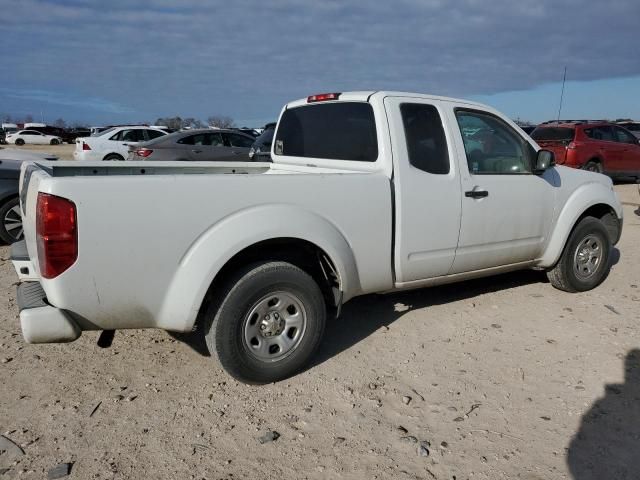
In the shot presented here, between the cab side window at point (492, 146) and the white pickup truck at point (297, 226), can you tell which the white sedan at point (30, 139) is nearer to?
the white pickup truck at point (297, 226)

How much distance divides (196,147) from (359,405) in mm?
10992

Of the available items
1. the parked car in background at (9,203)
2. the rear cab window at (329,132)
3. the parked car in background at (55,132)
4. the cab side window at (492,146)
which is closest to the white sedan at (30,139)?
the parked car in background at (55,132)

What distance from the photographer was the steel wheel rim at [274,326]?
127 inches

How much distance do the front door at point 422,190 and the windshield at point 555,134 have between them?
10476 millimetres

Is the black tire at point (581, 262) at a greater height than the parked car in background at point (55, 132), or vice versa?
the black tire at point (581, 262)

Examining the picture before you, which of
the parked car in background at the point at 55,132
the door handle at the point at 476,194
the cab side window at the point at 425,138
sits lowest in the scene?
the parked car in background at the point at 55,132

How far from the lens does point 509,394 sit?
10.9 feet

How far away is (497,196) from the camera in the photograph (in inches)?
165

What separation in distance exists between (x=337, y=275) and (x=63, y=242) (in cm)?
166

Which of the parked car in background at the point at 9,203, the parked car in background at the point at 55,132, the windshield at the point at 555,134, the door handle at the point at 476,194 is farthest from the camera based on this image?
the parked car in background at the point at 55,132

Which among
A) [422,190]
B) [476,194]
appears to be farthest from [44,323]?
[476,194]

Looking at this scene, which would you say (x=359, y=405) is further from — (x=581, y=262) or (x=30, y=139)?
(x=30, y=139)

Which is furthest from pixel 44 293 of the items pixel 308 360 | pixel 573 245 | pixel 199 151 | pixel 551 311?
pixel 199 151

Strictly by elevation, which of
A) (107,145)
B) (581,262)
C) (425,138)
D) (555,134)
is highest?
(425,138)
